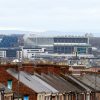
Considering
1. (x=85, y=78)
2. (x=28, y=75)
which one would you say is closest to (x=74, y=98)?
(x=28, y=75)

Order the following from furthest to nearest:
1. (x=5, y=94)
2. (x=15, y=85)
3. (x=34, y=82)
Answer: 1. (x=34, y=82)
2. (x=15, y=85)
3. (x=5, y=94)

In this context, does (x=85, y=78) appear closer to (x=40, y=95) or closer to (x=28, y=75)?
(x=28, y=75)

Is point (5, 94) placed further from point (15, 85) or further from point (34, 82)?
point (34, 82)

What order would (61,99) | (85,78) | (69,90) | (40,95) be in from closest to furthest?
1. (40,95)
2. (61,99)
3. (69,90)
4. (85,78)

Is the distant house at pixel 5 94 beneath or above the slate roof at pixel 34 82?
above

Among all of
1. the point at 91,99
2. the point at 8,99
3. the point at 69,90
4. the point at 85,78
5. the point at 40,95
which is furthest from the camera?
the point at 85,78

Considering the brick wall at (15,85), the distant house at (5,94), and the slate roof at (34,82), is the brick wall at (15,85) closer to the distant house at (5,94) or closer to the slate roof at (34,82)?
the slate roof at (34,82)

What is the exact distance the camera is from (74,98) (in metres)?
47.8

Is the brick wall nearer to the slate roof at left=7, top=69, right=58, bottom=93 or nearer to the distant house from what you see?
the slate roof at left=7, top=69, right=58, bottom=93

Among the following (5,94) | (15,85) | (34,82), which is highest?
(5,94)

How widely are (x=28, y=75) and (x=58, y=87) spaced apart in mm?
2013

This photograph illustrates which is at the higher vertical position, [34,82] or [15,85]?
[15,85]

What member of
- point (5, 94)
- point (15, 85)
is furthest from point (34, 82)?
point (5, 94)

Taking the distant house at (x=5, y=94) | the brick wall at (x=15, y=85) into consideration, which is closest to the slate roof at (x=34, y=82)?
the brick wall at (x=15, y=85)
